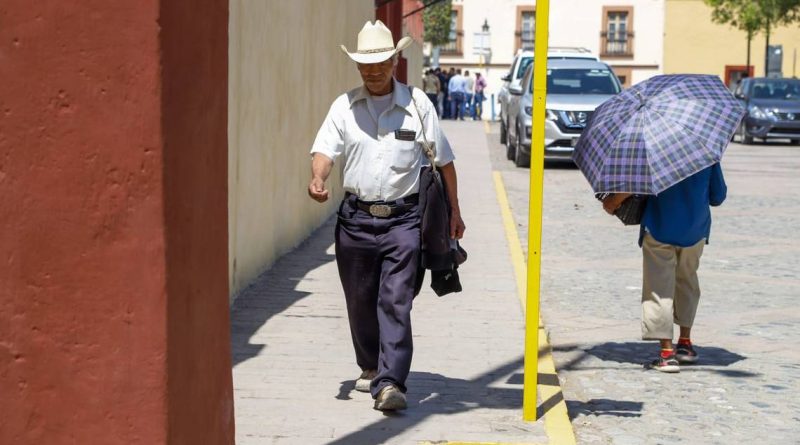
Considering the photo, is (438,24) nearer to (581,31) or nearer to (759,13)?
(581,31)

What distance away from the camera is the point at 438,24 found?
56688 mm

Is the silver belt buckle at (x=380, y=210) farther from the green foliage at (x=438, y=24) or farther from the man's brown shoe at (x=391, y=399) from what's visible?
the green foliage at (x=438, y=24)

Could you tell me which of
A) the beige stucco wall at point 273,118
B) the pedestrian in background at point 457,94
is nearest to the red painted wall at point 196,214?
the beige stucco wall at point 273,118

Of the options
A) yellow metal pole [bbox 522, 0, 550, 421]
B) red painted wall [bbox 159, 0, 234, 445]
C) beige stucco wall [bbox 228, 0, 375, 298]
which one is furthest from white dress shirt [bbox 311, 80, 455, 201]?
beige stucco wall [bbox 228, 0, 375, 298]

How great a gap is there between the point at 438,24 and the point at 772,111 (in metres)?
27.2

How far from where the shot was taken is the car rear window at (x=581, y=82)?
76.9 ft

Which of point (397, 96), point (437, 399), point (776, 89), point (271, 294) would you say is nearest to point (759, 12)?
point (776, 89)

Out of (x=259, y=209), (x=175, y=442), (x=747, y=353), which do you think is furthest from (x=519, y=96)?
(x=175, y=442)

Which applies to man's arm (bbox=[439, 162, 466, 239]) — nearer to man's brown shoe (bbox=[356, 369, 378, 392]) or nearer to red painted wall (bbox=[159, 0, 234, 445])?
man's brown shoe (bbox=[356, 369, 378, 392])

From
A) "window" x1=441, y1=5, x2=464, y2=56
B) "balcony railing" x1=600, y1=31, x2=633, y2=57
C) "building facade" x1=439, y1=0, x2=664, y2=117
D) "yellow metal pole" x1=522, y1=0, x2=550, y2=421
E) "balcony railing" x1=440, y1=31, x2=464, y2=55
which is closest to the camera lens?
"yellow metal pole" x1=522, y1=0, x2=550, y2=421

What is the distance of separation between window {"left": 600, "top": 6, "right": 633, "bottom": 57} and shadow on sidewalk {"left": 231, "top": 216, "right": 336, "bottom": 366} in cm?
4954

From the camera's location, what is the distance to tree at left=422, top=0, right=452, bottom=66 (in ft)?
185

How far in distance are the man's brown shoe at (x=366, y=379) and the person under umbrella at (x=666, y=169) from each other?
1.53 m

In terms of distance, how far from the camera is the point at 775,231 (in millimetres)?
14508
